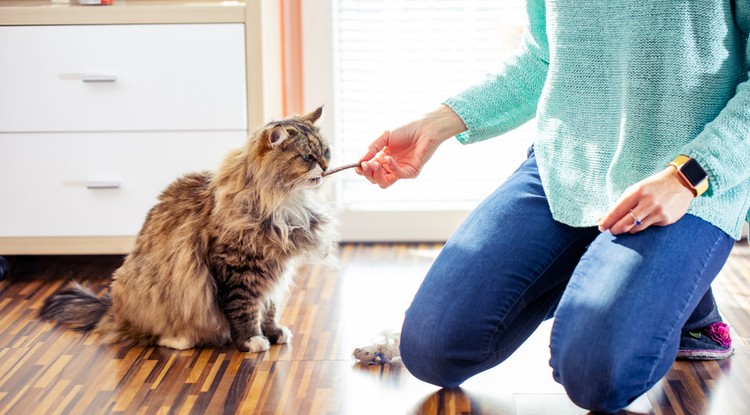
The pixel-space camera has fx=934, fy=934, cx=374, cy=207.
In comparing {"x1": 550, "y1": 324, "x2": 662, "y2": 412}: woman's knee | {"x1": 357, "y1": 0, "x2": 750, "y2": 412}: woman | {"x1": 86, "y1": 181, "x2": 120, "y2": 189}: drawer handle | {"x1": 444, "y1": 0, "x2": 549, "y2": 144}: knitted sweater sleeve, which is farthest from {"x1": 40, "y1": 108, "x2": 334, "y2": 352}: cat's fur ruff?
{"x1": 550, "y1": 324, "x2": 662, "y2": 412}: woman's knee

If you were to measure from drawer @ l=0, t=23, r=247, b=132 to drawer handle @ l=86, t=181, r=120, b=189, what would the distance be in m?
0.14

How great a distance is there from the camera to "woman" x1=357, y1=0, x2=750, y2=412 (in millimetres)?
1405

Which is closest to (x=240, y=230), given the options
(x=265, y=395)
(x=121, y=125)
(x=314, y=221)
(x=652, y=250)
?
(x=314, y=221)

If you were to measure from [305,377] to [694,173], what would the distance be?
0.86 m

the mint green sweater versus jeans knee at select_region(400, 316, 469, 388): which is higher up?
the mint green sweater

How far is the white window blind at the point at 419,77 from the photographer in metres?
2.77

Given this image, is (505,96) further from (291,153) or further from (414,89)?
(414,89)

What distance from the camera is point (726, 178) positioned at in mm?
1373

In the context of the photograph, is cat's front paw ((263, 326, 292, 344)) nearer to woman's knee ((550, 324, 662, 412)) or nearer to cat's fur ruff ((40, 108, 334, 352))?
cat's fur ruff ((40, 108, 334, 352))

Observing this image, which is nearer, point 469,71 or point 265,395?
point 265,395

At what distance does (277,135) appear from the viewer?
1858 mm

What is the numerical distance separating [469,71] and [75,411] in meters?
1.60

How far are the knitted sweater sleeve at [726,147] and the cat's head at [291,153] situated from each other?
2.56ft

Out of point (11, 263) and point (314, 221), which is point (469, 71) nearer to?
point (314, 221)
